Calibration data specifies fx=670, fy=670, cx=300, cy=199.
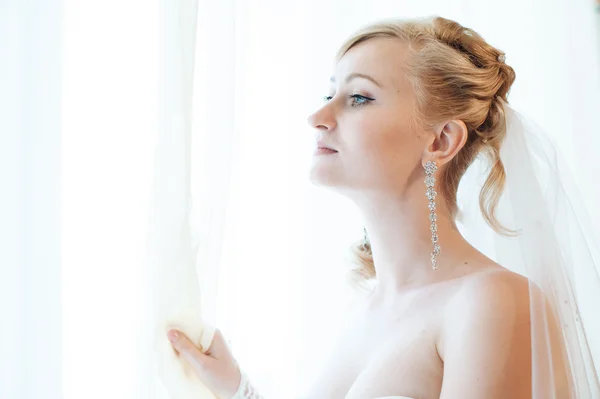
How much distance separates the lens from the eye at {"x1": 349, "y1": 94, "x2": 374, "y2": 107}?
1.13 metres

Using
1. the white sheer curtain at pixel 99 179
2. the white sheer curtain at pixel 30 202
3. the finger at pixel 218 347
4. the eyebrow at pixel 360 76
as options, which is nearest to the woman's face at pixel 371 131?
the eyebrow at pixel 360 76

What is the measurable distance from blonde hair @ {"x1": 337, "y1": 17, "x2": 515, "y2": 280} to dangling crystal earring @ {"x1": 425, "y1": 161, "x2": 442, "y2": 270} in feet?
0.18

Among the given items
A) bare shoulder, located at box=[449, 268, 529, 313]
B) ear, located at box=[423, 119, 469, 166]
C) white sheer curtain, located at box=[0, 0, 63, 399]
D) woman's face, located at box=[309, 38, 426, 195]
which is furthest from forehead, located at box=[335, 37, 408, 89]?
white sheer curtain, located at box=[0, 0, 63, 399]

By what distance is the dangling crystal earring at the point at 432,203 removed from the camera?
113 cm

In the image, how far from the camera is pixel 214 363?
1.05m

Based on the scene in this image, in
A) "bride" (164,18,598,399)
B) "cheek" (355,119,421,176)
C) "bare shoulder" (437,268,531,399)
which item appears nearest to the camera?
"bare shoulder" (437,268,531,399)

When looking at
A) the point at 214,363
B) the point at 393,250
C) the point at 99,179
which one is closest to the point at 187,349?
the point at 214,363

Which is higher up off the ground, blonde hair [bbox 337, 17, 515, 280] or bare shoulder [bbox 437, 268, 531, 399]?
blonde hair [bbox 337, 17, 515, 280]

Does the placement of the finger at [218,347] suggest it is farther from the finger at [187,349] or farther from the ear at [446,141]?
the ear at [446,141]

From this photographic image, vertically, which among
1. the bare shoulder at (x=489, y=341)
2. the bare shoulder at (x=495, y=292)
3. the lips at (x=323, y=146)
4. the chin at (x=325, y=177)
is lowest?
the bare shoulder at (x=489, y=341)

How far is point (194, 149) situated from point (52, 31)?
0.90 feet

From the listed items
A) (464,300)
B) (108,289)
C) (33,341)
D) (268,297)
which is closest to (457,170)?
(464,300)

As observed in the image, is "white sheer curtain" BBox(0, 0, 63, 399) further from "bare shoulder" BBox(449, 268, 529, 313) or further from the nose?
"bare shoulder" BBox(449, 268, 529, 313)

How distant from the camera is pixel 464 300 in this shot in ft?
3.29
